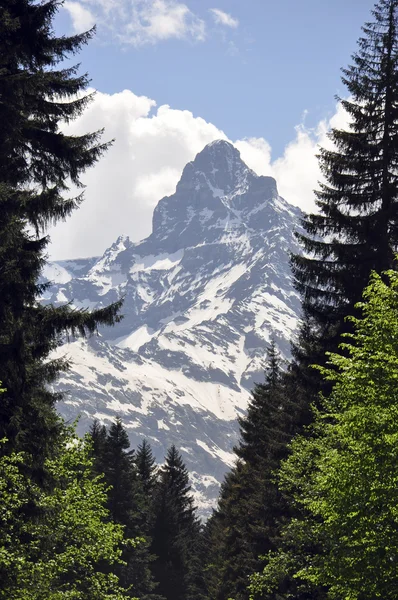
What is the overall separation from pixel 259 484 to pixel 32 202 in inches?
928

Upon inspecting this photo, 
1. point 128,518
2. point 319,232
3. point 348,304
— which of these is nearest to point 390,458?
point 348,304

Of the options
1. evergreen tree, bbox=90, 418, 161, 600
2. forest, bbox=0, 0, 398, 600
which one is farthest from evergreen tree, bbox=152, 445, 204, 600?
forest, bbox=0, 0, 398, 600

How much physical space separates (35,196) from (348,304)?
10.9m

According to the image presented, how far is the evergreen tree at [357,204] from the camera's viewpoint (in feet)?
69.4

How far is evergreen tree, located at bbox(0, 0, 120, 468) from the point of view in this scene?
43.7 feet

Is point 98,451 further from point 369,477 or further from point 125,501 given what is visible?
point 369,477

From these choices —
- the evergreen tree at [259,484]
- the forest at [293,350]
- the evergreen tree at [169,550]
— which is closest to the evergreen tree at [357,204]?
the forest at [293,350]

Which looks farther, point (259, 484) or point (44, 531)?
point (259, 484)

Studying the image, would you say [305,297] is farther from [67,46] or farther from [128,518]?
[128,518]

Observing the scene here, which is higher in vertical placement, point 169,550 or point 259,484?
point 259,484

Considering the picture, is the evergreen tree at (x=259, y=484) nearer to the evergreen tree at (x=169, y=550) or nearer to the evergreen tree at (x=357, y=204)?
the evergreen tree at (x=357, y=204)

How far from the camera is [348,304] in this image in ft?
70.1

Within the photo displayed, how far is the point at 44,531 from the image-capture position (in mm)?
15570

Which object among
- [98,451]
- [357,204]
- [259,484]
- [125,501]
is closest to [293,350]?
[357,204]
